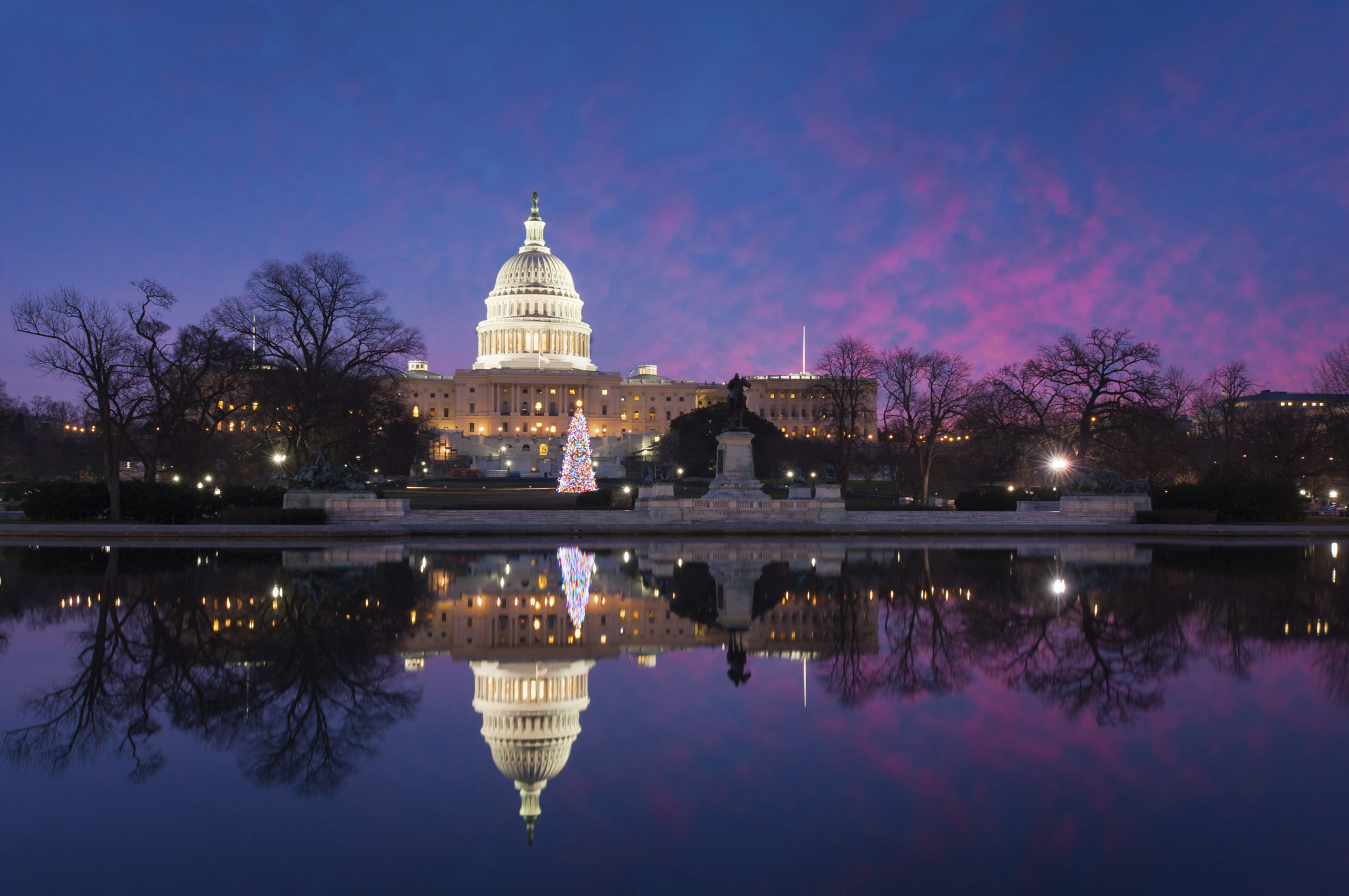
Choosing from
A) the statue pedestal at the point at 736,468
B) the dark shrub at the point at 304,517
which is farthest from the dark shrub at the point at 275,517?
the statue pedestal at the point at 736,468

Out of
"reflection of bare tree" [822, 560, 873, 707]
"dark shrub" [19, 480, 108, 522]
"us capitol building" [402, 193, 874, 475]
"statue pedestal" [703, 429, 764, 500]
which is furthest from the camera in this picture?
"us capitol building" [402, 193, 874, 475]

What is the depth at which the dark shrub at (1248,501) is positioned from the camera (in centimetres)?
3269

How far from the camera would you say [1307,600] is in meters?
15.0

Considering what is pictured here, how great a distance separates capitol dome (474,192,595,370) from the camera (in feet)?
459

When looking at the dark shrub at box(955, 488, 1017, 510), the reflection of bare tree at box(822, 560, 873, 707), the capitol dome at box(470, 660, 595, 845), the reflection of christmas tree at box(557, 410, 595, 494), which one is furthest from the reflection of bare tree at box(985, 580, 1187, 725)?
the reflection of christmas tree at box(557, 410, 595, 494)

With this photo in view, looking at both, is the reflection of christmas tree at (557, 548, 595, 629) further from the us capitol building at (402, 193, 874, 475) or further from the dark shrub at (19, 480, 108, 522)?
the us capitol building at (402, 193, 874, 475)

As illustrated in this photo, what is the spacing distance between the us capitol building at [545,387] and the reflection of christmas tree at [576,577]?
102m

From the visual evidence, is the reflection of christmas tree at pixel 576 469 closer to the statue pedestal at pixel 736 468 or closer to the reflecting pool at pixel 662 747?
the statue pedestal at pixel 736 468

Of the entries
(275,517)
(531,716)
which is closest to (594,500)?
(275,517)

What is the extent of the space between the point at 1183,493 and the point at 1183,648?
84.2 feet

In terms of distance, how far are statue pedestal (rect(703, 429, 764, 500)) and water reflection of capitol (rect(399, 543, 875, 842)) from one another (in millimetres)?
11519

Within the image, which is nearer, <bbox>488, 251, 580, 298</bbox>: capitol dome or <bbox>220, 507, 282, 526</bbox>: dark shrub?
<bbox>220, 507, 282, 526</bbox>: dark shrub

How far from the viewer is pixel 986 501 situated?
35.6 m

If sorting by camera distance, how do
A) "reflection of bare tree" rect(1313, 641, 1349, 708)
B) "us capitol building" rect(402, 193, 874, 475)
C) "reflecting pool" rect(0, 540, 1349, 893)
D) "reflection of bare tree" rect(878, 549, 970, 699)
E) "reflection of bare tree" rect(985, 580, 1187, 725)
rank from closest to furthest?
"reflecting pool" rect(0, 540, 1349, 893) < "reflection of bare tree" rect(985, 580, 1187, 725) < "reflection of bare tree" rect(1313, 641, 1349, 708) < "reflection of bare tree" rect(878, 549, 970, 699) < "us capitol building" rect(402, 193, 874, 475)
